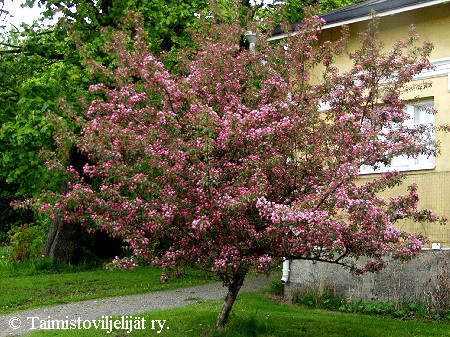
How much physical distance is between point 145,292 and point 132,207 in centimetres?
→ 664

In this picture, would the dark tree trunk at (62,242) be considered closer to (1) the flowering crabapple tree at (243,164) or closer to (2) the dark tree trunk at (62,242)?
(2) the dark tree trunk at (62,242)

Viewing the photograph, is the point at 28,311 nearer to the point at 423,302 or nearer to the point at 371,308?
the point at 371,308

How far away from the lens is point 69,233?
17203 millimetres

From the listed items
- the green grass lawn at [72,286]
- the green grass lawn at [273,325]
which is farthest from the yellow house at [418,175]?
the green grass lawn at [72,286]

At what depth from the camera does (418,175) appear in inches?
444

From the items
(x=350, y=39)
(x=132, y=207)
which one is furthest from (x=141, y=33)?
(x=350, y=39)

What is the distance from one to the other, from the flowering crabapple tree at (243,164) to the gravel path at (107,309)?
2115mm

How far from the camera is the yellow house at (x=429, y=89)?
11016 mm

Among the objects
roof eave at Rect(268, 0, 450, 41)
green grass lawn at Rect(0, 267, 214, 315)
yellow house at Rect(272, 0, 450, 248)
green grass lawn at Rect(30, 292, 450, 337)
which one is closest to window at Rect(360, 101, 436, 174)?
yellow house at Rect(272, 0, 450, 248)

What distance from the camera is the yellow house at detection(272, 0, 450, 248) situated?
11016 mm

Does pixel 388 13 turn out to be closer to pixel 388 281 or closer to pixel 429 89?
pixel 429 89

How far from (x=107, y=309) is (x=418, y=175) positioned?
600 cm

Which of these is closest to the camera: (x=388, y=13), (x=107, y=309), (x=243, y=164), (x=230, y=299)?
(x=243, y=164)

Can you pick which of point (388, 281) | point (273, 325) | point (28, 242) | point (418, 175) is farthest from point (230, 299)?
point (28, 242)
